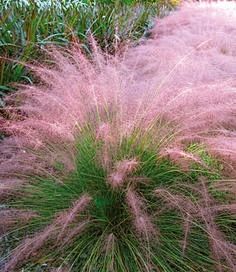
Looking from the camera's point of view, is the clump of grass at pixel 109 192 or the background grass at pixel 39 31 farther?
the background grass at pixel 39 31

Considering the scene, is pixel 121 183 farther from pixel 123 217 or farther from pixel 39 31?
pixel 39 31

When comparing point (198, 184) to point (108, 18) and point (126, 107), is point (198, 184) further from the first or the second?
point (108, 18)

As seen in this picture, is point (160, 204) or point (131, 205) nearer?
point (131, 205)

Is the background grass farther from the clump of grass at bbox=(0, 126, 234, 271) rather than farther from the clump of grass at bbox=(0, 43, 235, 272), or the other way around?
the clump of grass at bbox=(0, 126, 234, 271)

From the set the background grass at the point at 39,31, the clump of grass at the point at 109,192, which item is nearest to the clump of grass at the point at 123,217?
the clump of grass at the point at 109,192

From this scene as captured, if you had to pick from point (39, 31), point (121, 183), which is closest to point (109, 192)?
point (121, 183)

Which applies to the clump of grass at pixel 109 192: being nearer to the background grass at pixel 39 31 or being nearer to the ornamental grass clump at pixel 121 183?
the ornamental grass clump at pixel 121 183

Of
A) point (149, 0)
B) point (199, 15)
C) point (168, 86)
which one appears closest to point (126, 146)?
point (168, 86)

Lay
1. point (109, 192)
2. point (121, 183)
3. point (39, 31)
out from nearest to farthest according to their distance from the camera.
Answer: point (121, 183)
point (109, 192)
point (39, 31)
